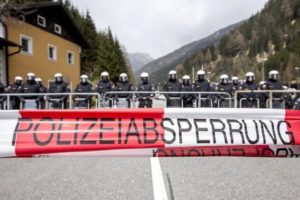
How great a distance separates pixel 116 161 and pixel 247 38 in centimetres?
14607

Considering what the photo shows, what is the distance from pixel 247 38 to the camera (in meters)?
146

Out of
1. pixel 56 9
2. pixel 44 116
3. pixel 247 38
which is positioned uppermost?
pixel 247 38

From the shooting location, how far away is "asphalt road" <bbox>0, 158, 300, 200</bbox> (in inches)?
186

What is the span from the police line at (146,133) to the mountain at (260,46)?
10395 cm

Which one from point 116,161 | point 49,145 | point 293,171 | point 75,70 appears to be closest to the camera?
point 49,145

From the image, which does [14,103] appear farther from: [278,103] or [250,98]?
[278,103]

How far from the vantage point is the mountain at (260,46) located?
113 meters

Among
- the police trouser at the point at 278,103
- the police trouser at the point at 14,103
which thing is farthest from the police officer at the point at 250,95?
the police trouser at the point at 14,103

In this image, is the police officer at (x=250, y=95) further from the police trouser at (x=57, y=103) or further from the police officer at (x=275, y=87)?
the police trouser at (x=57, y=103)

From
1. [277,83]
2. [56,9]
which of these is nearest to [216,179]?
[277,83]

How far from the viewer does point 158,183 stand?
5.21 metres

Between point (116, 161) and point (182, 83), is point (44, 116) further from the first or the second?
point (182, 83)

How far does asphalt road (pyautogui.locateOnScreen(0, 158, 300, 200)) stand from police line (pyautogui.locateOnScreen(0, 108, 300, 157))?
448 millimetres

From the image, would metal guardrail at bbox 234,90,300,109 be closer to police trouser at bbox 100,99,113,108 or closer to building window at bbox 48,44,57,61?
police trouser at bbox 100,99,113,108
